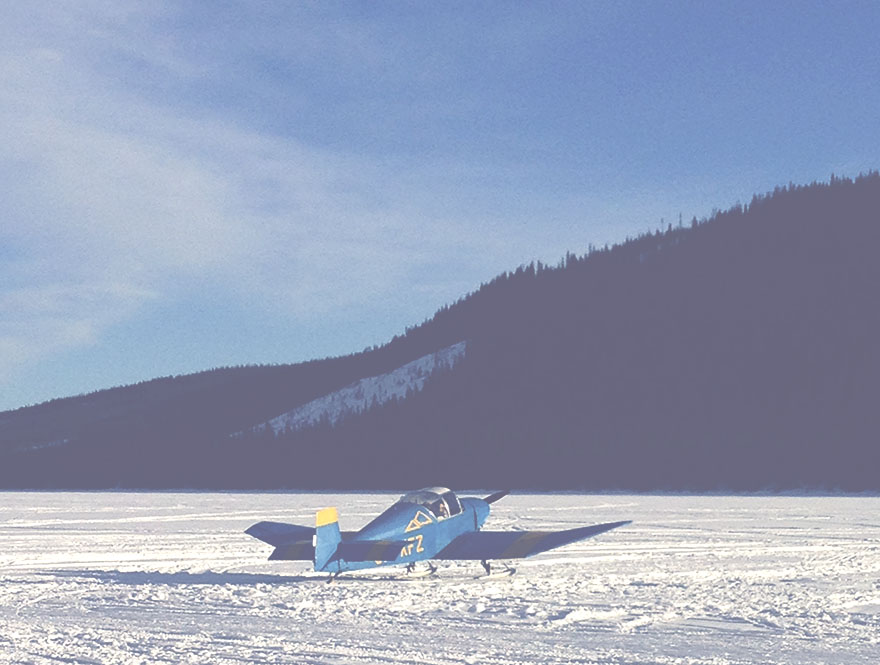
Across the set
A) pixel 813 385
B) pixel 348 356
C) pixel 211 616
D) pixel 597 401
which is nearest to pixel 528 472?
pixel 597 401

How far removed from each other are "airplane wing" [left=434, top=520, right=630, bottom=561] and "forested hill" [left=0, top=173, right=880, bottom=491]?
232 ft

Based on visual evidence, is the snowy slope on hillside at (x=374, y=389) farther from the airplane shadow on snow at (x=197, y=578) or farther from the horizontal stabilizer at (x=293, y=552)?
the horizontal stabilizer at (x=293, y=552)

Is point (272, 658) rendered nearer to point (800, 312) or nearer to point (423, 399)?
point (423, 399)

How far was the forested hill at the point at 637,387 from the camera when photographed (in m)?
95.5

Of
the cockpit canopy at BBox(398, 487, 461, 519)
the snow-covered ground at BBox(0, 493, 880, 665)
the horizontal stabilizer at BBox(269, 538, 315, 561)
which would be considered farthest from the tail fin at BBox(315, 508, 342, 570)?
the cockpit canopy at BBox(398, 487, 461, 519)

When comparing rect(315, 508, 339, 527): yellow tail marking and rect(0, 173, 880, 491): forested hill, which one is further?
rect(0, 173, 880, 491): forested hill

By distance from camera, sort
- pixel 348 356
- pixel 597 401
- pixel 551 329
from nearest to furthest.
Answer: pixel 597 401, pixel 551 329, pixel 348 356

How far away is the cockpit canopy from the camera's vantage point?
17.5m

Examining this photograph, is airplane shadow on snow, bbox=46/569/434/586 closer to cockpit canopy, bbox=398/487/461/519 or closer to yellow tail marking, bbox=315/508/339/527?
cockpit canopy, bbox=398/487/461/519

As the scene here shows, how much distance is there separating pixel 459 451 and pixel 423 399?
20782 millimetres

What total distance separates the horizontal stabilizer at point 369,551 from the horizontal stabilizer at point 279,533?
270 cm

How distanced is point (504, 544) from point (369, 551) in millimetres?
2486

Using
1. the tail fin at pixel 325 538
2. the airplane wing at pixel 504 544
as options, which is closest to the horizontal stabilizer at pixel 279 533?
the tail fin at pixel 325 538

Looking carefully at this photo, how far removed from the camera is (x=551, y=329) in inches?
5595
